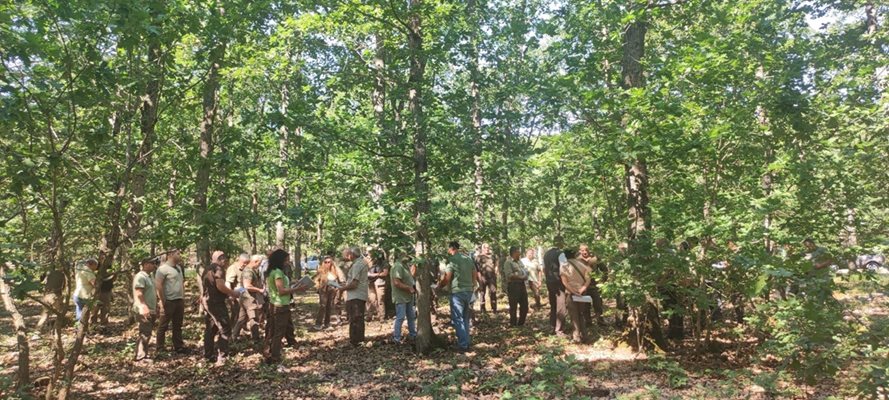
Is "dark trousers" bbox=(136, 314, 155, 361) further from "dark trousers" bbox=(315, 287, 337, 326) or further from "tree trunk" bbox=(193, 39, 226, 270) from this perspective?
"dark trousers" bbox=(315, 287, 337, 326)

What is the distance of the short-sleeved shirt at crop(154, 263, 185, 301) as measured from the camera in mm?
8844

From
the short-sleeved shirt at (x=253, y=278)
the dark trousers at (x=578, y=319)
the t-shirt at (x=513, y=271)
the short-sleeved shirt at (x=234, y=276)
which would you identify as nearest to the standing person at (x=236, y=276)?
the short-sleeved shirt at (x=234, y=276)

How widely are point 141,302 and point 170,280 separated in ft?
1.87

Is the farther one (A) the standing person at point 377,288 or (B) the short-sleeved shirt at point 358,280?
(A) the standing person at point 377,288

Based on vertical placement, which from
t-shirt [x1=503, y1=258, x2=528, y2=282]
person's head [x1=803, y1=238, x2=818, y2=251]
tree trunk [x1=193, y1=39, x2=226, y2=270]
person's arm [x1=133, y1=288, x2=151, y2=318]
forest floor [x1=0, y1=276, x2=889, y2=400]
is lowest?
forest floor [x1=0, y1=276, x2=889, y2=400]

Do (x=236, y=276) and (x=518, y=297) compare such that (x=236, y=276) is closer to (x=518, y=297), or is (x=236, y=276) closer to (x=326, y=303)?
(x=326, y=303)

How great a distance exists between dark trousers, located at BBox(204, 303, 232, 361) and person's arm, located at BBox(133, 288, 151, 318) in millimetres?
1015

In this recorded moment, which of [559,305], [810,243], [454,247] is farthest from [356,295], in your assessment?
[810,243]

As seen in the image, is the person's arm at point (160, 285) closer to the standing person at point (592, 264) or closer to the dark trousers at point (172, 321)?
the dark trousers at point (172, 321)

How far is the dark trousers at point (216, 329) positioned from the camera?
834cm

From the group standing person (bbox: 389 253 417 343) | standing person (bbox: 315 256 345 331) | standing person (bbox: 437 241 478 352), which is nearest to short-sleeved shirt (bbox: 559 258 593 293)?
standing person (bbox: 437 241 478 352)

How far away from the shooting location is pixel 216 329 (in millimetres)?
8664

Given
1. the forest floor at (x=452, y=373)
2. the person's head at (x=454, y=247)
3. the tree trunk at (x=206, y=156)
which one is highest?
the tree trunk at (x=206, y=156)

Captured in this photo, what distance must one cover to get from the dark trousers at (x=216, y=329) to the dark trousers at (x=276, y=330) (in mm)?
741
